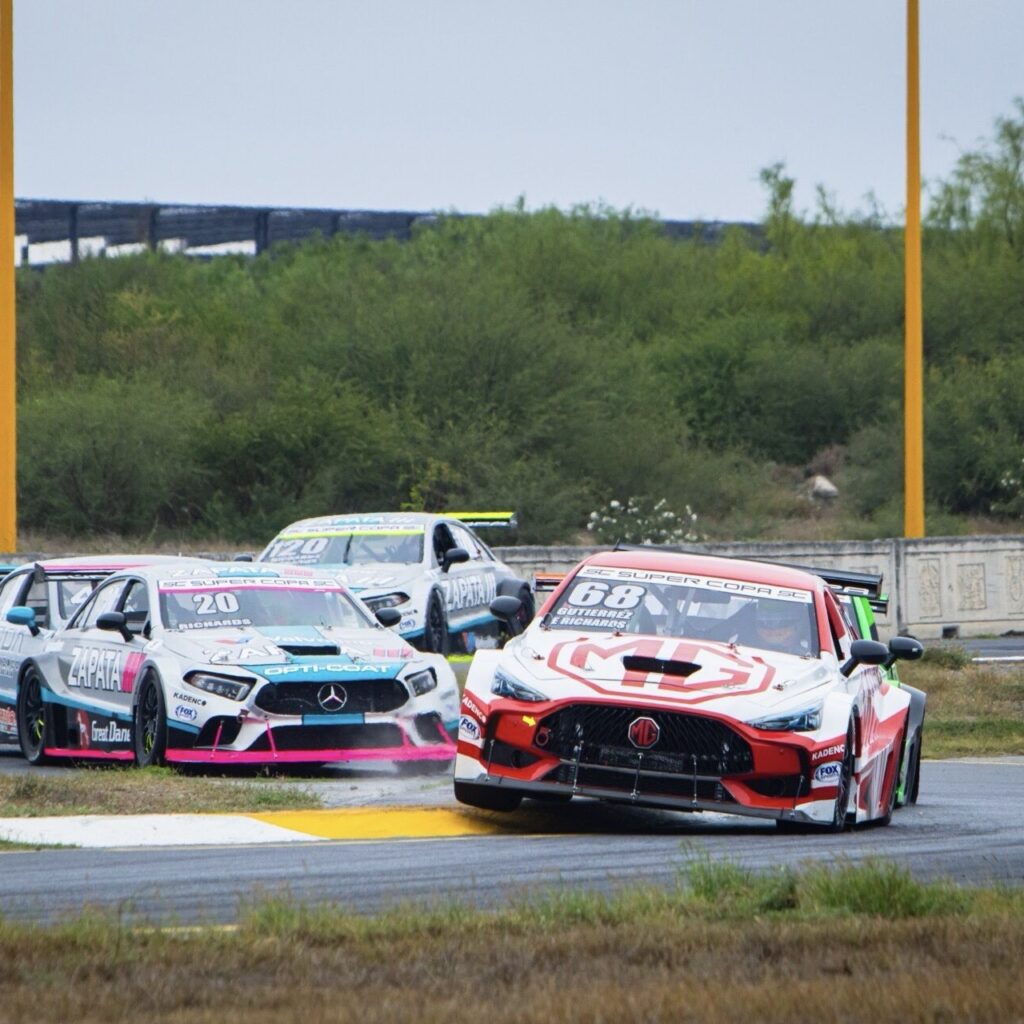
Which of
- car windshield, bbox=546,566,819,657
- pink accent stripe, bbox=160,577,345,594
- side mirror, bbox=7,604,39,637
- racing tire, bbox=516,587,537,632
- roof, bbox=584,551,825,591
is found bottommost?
racing tire, bbox=516,587,537,632

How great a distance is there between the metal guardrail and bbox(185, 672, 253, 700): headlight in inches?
2009

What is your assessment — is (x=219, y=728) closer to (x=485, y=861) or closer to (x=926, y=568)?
(x=485, y=861)

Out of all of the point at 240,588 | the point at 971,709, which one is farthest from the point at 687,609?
the point at 971,709

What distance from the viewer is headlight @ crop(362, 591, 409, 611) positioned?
20.9 metres

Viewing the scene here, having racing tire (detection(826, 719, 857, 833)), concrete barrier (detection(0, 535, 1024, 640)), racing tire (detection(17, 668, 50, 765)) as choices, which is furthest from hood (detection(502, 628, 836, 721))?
concrete barrier (detection(0, 535, 1024, 640))

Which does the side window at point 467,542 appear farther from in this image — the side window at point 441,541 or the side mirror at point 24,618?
the side mirror at point 24,618

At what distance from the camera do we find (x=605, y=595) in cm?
1192

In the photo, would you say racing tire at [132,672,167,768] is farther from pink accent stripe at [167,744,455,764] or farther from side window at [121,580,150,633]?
side window at [121,580,150,633]

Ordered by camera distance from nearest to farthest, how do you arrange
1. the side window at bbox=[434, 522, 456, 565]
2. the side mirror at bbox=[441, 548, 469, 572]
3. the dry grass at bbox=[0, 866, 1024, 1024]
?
the dry grass at bbox=[0, 866, 1024, 1024]
the side mirror at bbox=[441, 548, 469, 572]
the side window at bbox=[434, 522, 456, 565]

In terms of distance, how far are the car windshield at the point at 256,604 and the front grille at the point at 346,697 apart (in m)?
1.08

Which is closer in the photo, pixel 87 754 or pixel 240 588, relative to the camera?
pixel 87 754

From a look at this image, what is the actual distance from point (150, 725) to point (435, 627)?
308 inches

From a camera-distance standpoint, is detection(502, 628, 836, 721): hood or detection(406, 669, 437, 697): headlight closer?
detection(502, 628, 836, 721): hood

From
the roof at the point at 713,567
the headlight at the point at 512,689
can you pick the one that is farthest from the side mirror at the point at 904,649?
the headlight at the point at 512,689
